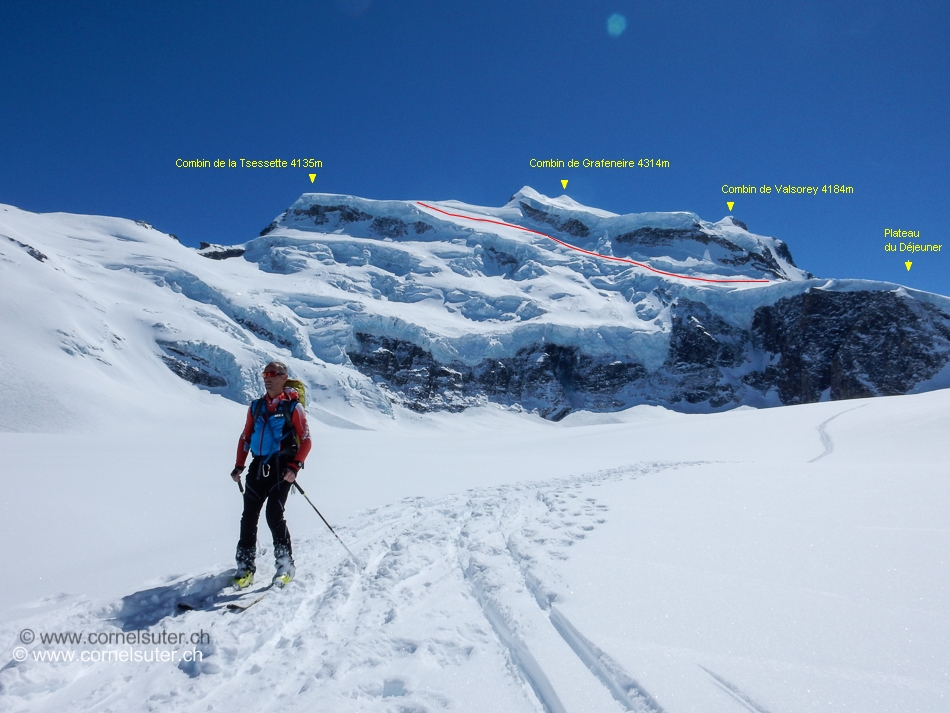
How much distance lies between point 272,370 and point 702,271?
92.9 m

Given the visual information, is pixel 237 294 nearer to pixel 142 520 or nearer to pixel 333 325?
pixel 333 325

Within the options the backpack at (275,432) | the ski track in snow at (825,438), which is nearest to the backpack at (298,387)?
the backpack at (275,432)

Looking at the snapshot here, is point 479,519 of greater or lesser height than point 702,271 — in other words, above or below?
below

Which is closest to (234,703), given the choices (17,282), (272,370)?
(272,370)

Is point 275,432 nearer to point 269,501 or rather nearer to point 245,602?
point 269,501

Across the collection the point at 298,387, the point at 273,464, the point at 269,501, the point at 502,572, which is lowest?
the point at 502,572

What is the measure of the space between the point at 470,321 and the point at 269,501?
61.0 m

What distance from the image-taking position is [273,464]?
15.2ft

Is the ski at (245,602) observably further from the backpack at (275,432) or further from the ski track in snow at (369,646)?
the backpack at (275,432)

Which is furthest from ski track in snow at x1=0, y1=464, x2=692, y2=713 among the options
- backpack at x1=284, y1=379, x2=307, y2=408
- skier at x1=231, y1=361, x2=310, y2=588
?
backpack at x1=284, y1=379, x2=307, y2=408

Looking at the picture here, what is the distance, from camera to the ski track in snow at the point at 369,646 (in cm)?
254

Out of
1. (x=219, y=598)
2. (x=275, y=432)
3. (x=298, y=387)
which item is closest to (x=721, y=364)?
(x=298, y=387)

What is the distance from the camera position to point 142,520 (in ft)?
20.7

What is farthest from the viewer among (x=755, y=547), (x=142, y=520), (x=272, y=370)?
(x=142, y=520)
